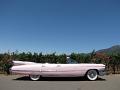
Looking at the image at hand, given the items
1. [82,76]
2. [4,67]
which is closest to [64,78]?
[82,76]

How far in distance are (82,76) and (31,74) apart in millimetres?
2568

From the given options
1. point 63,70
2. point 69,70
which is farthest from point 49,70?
point 69,70

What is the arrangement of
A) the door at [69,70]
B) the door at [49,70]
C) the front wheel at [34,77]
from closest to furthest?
1. the door at [69,70]
2. the door at [49,70]
3. the front wheel at [34,77]

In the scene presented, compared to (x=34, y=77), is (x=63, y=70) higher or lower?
higher

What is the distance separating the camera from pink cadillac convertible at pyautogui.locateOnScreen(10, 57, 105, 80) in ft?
52.7

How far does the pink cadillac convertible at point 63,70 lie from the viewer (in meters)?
16.1

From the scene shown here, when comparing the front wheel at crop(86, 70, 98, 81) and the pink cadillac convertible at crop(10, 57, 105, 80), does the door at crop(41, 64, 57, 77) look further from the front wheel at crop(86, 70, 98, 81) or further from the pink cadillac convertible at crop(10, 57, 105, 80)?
the front wheel at crop(86, 70, 98, 81)

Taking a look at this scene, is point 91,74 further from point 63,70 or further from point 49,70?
point 49,70

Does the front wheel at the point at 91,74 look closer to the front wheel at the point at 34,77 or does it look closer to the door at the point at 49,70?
the door at the point at 49,70

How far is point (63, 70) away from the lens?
1611 centimetres

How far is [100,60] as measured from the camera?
22562 millimetres

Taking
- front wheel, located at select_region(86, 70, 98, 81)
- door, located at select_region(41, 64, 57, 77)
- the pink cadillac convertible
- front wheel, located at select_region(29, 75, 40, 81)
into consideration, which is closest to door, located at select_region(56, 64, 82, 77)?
the pink cadillac convertible

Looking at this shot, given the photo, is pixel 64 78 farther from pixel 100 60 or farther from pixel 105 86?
pixel 100 60

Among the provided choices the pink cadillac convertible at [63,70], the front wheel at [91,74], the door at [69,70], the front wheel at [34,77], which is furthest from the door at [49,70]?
the front wheel at [91,74]
